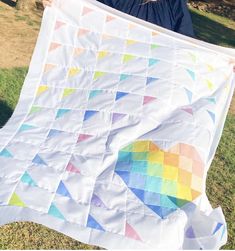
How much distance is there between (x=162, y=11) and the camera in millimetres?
4441

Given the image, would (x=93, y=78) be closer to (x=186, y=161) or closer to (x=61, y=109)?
(x=61, y=109)

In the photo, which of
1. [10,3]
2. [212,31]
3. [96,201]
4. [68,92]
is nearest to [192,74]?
[68,92]

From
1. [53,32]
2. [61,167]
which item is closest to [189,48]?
[53,32]

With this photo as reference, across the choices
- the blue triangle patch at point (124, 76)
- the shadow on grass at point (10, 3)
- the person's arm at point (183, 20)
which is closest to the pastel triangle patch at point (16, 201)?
the blue triangle patch at point (124, 76)

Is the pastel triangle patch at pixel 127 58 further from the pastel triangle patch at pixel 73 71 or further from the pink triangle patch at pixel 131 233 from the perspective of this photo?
the pink triangle patch at pixel 131 233

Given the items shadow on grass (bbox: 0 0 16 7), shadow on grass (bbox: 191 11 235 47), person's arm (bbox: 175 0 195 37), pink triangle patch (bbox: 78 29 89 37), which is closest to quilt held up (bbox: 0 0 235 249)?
pink triangle patch (bbox: 78 29 89 37)

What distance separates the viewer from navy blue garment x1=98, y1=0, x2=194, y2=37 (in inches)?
174

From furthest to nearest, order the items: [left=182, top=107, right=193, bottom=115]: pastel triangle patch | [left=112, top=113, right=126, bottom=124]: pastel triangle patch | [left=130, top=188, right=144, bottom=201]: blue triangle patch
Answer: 1. [left=182, top=107, right=193, bottom=115]: pastel triangle patch
2. [left=112, top=113, right=126, bottom=124]: pastel triangle patch
3. [left=130, top=188, right=144, bottom=201]: blue triangle patch

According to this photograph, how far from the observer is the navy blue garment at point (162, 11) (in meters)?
4.42

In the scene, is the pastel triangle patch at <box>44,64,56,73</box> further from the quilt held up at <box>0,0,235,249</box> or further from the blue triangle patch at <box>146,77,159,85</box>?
the blue triangle patch at <box>146,77,159,85</box>

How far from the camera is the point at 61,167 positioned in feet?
12.0

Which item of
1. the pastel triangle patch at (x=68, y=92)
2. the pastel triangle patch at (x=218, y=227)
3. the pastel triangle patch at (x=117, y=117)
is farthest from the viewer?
the pastel triangle patch at (x=68, y=92)

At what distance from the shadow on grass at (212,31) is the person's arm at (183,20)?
269 inches

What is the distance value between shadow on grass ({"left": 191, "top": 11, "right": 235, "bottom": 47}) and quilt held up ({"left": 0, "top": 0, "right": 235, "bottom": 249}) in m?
7.03
